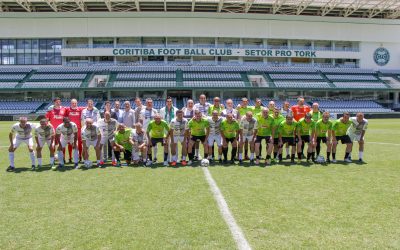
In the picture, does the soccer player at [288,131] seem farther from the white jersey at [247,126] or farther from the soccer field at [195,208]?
the soccer field at [195,208]

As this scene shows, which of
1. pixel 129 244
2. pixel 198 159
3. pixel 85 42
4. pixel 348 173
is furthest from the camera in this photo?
pixel 85 42

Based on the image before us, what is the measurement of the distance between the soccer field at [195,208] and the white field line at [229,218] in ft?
0.26

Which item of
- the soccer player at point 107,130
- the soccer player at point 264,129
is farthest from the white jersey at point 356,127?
the soccer player at point 107,130

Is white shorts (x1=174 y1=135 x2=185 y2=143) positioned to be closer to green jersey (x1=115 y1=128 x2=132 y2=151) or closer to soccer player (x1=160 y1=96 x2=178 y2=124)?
soccer player (x1=160 y1=96 x2=178 y2=124)

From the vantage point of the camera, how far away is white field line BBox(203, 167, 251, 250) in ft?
15.3

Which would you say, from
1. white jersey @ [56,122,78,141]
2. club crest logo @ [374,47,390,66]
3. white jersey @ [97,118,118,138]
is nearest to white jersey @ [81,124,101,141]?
white jersey @ [97,118,118,138]

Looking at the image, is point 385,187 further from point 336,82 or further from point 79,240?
point 336,82

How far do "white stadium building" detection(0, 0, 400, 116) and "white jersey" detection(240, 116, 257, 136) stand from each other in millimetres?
33510

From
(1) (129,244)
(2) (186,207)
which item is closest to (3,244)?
(1) (129,244)

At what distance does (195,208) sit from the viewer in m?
6.19

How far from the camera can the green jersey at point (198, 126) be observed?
1094cm

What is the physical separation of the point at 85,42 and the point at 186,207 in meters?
45.8

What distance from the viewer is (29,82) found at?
44.4 m

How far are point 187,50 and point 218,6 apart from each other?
6.82 metres
